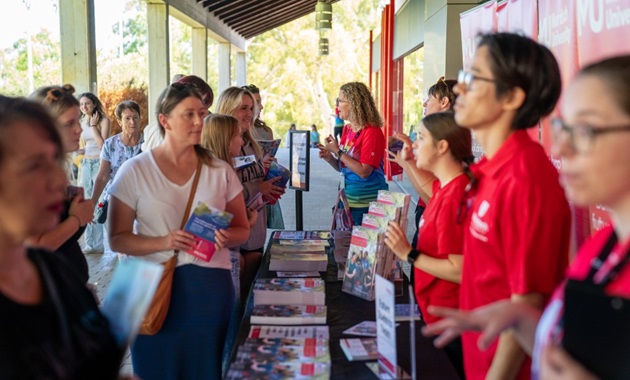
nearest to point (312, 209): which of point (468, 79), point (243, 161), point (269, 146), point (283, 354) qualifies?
point (269, 146)

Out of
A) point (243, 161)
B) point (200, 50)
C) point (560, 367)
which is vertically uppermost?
point (200, 50)

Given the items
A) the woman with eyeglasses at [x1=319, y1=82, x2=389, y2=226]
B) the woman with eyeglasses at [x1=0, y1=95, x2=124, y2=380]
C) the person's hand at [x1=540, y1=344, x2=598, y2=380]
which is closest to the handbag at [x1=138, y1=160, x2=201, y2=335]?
the woman with eyeglasses at [x1=0, y1=95, x2=124, y2=380]

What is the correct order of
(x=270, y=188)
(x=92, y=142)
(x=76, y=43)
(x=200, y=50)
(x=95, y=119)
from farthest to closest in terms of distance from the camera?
1. (x=200, y=50)
2. (x=76, y=43)
3. (x=92, y=142)
4. (x=95, y=119)
5. (x=270, y=188)

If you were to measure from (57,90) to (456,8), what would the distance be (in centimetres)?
559

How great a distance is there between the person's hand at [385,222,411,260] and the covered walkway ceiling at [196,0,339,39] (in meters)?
11.5

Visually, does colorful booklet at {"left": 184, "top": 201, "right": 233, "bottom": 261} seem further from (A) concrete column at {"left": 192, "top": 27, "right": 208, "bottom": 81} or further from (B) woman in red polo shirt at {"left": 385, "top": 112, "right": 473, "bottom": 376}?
(A) concrete column at {"left": 192, "top": 27, "right": 208, "bottom": 81}

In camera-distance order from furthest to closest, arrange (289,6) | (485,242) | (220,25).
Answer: (289,6) < (220,25) < (485,242)

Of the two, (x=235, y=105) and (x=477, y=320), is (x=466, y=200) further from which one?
(x=235, y=105)

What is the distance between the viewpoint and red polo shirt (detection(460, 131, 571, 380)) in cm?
155

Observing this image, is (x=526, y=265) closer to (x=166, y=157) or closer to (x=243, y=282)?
(x=166, y=157)

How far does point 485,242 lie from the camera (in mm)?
1681

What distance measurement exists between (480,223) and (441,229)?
0.52 metres

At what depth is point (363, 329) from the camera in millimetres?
2379

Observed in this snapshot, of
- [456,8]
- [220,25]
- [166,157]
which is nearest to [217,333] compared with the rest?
[166,157]
